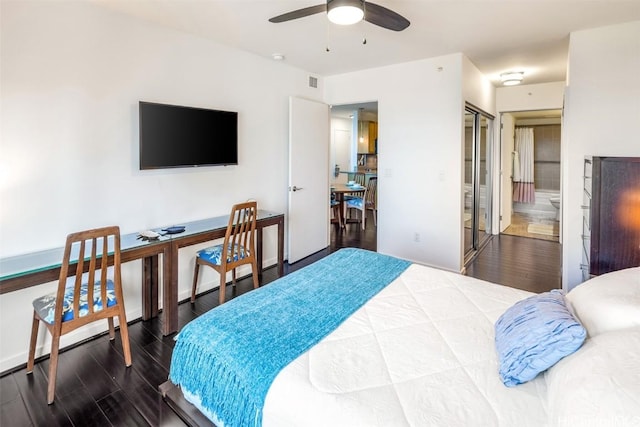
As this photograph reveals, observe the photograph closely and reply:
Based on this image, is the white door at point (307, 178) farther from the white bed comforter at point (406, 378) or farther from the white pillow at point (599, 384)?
the white pillow at point (599, 384)

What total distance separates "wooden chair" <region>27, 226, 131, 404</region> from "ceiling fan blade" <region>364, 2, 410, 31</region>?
2104 mm

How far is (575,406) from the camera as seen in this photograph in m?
→ 0.87

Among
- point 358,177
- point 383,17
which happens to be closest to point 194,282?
point 383,17

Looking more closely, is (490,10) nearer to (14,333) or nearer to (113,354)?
(113,354)

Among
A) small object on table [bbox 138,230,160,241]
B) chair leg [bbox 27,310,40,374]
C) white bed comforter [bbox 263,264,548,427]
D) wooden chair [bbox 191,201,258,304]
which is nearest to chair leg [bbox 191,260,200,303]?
wooden chair [bbox 191,201,258,304]

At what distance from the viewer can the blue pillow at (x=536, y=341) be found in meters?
1.13

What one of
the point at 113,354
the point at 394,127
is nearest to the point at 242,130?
the point at 394,127

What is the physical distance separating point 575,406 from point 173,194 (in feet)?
10.2

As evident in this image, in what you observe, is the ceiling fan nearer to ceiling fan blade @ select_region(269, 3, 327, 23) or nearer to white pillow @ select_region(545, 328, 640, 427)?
ceiling fan blade @ select_region(269, 3, 327, 23)

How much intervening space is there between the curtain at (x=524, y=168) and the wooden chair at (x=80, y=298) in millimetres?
7883


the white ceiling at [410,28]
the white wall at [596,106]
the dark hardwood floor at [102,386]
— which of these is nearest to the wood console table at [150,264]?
the dark hardwood floor at [102,386]

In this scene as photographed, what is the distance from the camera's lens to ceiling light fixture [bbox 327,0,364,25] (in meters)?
1.98

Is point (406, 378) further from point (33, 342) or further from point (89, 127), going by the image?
point (89, 127)

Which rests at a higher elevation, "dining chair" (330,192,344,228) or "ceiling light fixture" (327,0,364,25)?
"ceiling light fixture" (327,0,364,25)
